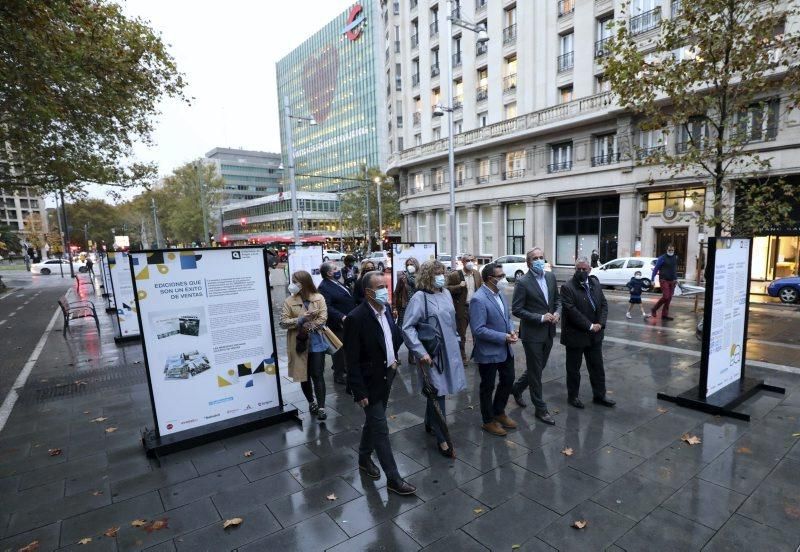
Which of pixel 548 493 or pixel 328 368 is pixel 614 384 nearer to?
pixel 548 493

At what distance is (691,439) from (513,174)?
27.8m

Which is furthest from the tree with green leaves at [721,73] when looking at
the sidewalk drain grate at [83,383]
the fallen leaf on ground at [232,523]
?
the sidewalk drain grate at [83,383]

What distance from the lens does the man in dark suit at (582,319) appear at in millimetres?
5332

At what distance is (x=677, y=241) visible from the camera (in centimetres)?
2323

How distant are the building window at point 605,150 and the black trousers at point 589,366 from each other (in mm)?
22750

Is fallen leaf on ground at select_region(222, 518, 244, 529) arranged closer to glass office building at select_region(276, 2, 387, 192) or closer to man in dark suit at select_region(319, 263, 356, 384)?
man in dark suit at select_region(319, 263, 356, 384)

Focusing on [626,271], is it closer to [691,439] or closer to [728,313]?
[728,313]

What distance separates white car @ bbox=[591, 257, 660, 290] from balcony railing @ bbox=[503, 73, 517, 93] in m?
16.4

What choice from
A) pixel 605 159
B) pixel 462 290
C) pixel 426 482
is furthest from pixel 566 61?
pixel 426 482

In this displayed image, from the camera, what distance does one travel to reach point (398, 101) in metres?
43.2

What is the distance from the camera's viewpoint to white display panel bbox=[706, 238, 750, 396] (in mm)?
5156

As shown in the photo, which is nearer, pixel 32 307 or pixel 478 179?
pixel 32 307

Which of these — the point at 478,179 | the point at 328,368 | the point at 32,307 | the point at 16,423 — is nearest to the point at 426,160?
the point at 478,179

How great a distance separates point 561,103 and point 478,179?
27.2 feet
